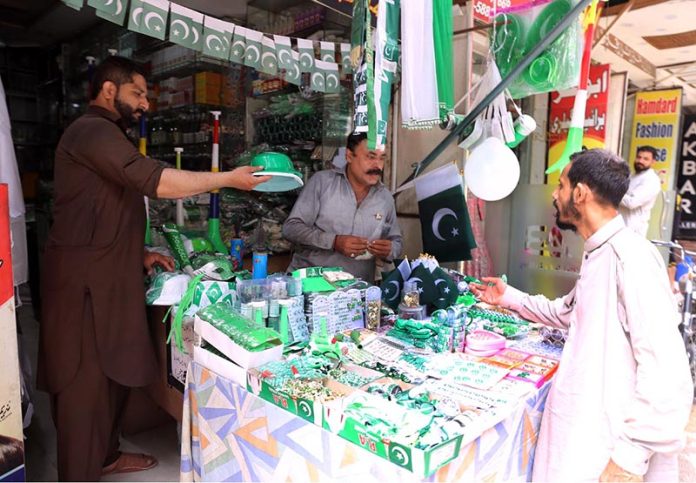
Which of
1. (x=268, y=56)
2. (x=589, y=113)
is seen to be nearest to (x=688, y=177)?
(x=589, y=113)

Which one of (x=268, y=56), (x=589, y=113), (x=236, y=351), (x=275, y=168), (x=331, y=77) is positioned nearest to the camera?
(x=236, y=351)

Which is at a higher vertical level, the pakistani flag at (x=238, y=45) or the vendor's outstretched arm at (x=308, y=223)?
the pakistani flag at (x=238, y=45)

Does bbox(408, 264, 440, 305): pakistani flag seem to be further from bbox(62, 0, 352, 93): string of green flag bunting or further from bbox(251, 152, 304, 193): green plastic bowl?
bbox(62, 0, 352, 93): string of green flag bunting

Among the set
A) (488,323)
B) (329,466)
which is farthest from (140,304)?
(488,323)

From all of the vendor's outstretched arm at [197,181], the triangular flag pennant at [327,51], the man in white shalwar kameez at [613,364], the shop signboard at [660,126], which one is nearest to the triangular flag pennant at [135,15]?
the vendor's outstretched arm at [197,181]

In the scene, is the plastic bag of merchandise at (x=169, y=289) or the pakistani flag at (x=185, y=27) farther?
the pakistani flag at (x=185, y=27)

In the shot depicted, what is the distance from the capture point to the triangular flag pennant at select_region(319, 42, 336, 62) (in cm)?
270

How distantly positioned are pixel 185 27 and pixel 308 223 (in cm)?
110

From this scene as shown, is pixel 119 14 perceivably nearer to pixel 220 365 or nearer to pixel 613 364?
pixel 220 365

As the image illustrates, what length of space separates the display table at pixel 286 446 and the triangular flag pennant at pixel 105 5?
1346 mm

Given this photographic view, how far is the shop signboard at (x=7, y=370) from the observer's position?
1.59 meters

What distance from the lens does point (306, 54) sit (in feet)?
8.68

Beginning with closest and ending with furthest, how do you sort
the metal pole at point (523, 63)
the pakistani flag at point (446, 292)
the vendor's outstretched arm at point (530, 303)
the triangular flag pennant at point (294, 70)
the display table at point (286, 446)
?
the display table at point (286, 446) < the vendor's outstretched arm at point (530, 303) < the pakistani flag at point (446, 292) < the metal pole at point (523, 63) < the triangular flag pennant at point (294, 70)

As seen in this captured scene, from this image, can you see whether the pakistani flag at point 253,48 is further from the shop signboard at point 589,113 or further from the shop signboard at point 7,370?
the shop signboard at point 589,113
